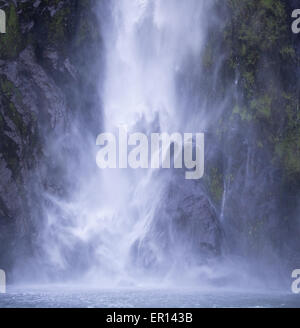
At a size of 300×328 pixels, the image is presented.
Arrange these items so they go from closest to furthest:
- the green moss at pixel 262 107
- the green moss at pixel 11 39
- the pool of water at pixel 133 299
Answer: the pool of water at pixel 133 299 < the green moss at pixel 11 39 < the green moss at pixel 262 107

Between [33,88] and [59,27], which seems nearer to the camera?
[33,88]

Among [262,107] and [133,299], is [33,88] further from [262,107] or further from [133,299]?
[133,299]

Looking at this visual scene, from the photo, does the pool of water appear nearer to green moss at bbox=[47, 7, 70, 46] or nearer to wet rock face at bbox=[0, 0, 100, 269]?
wet rock face at bbox=[0, 0, 100, 269]

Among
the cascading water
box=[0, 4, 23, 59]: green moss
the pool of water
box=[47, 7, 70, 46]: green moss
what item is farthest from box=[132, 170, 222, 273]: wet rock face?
box=[0, 4, 23, 59]: green moss

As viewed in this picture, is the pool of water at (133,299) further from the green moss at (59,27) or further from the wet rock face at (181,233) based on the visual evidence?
the green moss at (59,27)

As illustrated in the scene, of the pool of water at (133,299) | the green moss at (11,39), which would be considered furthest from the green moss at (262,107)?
the green moss at (11,39)

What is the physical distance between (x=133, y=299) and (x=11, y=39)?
1228 cm

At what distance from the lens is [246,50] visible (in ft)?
76.9

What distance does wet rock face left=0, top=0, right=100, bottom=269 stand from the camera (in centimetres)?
2088

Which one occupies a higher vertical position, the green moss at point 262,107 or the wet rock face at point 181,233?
the green moss at point 262,107

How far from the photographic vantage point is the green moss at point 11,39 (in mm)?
21875

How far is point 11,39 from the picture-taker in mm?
22078

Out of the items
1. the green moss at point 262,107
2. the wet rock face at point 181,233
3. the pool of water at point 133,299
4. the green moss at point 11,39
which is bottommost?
the pool of water at point 133,299

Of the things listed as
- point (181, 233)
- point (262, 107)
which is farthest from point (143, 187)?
point (262, 107)
